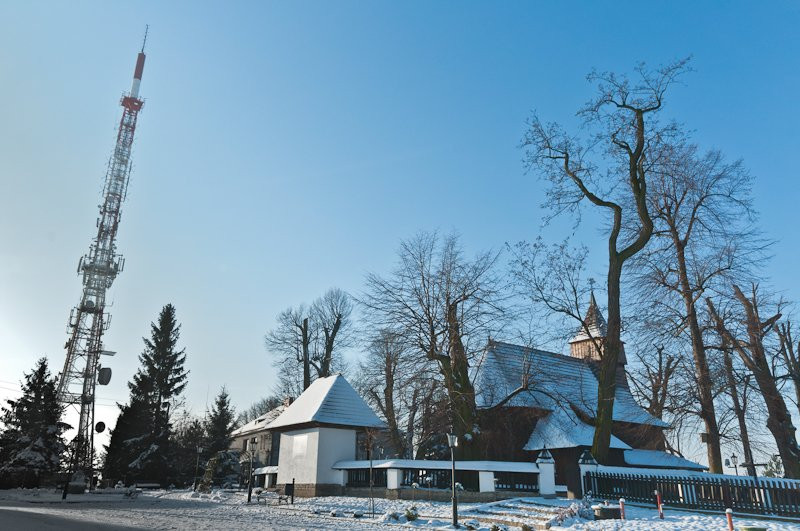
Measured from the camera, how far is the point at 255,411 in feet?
232

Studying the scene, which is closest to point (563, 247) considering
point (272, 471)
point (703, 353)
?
point (703, 353)

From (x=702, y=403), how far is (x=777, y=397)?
109 inches

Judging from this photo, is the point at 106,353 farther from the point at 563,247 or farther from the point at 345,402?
the point at 563,247

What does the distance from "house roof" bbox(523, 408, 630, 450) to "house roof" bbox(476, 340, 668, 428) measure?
0.75 m

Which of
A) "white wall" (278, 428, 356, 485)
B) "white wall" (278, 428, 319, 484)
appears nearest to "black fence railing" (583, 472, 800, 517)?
"white wall" (278, 428, 356, 485)

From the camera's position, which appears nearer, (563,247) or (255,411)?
(563,247)

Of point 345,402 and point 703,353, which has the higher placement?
point 703,353

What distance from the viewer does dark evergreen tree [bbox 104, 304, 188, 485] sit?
124 ft

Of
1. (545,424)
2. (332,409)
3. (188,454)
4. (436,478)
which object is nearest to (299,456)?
(332,409)

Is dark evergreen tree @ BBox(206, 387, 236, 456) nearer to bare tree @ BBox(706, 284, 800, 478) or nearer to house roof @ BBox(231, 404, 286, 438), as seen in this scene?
house roof @ BBox(231, 404, 286, 438)

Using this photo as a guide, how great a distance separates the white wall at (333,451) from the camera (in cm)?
2488

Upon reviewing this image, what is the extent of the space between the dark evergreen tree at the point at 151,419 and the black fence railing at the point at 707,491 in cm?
3059

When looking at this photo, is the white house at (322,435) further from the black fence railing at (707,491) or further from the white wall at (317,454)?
the black fence railing at (707,491)

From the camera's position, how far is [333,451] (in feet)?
84.1
